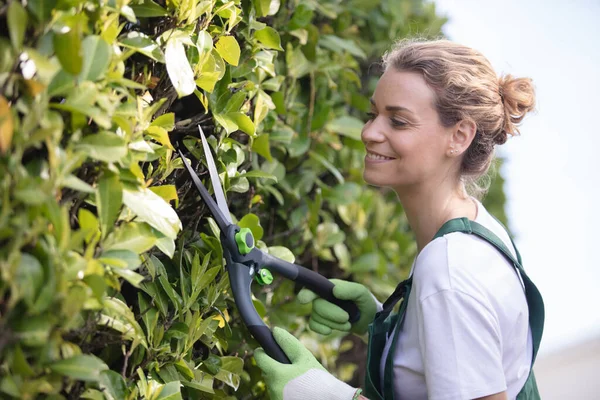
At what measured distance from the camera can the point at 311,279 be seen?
5.68 feet

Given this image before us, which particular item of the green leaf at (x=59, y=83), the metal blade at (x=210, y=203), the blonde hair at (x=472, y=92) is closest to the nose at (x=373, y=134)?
the blonde hair at (x=472, y=92)

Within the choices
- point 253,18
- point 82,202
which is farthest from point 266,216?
point 82,202

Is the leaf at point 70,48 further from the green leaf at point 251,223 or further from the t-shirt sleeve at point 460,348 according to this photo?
the t-shirt sleeve at point 460,348

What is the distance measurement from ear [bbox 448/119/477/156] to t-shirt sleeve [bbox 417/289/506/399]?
0.48 meters

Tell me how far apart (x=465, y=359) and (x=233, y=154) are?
703 mm

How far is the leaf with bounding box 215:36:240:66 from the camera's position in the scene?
1434 mm

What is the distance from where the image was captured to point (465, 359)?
4.33 ft

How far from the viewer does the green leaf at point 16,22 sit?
88 centimetres

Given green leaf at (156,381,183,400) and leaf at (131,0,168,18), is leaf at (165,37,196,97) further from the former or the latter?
green leaf at (156,381,183,400)

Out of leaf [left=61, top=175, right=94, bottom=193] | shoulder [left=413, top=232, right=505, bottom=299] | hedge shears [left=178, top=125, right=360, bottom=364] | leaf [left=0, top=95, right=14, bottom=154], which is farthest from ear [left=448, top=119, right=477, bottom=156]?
leaf [left=0, top=95, right=14, bottom=154]

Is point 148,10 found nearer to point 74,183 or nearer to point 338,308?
point 74,183

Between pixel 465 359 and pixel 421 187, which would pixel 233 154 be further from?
pixel 465 359

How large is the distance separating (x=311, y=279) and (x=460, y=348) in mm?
514

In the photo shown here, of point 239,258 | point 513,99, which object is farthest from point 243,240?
point 513,99
